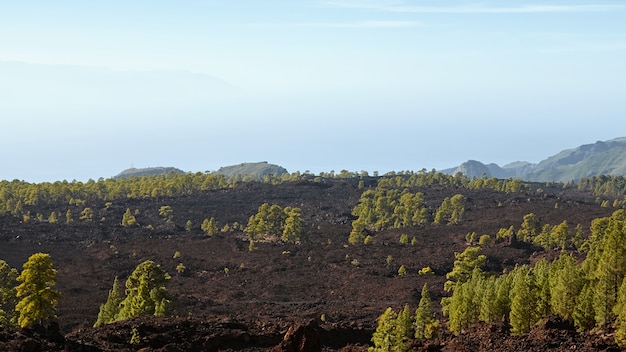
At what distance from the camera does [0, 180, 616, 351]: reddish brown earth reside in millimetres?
39969

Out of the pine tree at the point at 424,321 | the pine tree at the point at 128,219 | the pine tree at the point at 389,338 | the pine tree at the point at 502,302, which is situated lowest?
the pine tree at the point at 424,321

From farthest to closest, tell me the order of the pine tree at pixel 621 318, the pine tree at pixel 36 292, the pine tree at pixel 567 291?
1. the pine tree at pixel 567 291
2. the pine tree at pixel 36 292
3. the pine tree at pixel 621 318

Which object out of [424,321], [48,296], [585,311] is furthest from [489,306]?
[48,296]

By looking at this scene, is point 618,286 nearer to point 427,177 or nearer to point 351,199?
point 351,199

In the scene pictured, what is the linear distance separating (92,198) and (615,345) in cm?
14034

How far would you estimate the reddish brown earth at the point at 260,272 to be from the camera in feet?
131

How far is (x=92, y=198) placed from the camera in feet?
520

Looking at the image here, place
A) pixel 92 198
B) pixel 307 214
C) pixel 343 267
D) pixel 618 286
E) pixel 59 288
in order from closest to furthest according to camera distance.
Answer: pixel 618 286
pixel 59 288
pixel 343 267
pixel 307 214
pixel 92 198

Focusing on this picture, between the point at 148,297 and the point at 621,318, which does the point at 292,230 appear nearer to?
the point at 148,297

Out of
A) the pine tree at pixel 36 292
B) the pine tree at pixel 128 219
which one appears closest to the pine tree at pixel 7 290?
the pine tree at pixel 36 292

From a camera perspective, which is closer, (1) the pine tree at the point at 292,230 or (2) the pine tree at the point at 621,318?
(2) the pine tree at the point at 621,318

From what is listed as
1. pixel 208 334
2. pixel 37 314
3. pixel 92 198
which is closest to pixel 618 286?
pixel 208 334

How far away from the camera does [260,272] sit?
9031cm

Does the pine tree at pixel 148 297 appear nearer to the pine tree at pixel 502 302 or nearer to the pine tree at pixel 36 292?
the pine tree at pixel 36 292
